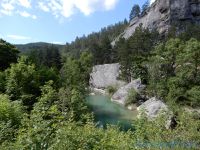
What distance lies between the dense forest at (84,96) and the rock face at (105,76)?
225 inches

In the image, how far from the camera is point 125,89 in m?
67.2

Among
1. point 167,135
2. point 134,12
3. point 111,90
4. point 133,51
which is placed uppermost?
point 134,12

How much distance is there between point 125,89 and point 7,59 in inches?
1320

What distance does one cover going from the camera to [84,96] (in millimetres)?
44312

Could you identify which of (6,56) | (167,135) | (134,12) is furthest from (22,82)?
(134,12)

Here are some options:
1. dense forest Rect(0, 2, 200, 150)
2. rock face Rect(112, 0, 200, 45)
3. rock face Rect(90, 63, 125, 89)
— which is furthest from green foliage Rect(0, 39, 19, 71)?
rock face Rect(112, 0, 200, 45)

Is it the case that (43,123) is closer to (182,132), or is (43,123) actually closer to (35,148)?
(35,148)

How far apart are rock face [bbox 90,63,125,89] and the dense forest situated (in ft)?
18.8

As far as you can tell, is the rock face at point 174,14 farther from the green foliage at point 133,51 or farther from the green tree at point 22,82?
the green tree at point 22,82

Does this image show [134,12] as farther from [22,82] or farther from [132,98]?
[22,82]

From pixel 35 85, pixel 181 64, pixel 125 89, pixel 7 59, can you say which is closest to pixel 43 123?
pixel 35 85

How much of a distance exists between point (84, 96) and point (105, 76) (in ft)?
150

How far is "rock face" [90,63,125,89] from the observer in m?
86.4

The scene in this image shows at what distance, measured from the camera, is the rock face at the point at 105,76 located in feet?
284
